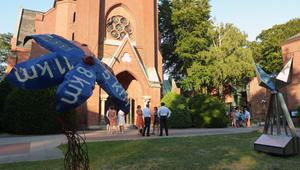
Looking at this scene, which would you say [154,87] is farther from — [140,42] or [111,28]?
[111,28]

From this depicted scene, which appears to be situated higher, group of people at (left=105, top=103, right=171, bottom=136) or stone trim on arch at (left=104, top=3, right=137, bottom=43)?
stone trim on arch at (left=104, top=3, right=137, bottom=43)

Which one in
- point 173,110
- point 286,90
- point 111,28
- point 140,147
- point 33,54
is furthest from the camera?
point 286,90

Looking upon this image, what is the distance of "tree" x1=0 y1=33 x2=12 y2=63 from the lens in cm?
3269

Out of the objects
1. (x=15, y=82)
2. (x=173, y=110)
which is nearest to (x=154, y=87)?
(x=173, y=110)

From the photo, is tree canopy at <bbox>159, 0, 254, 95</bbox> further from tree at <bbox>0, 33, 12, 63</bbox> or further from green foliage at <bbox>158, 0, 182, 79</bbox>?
tree at <bbox>0, 33, 12, 63</bbox>

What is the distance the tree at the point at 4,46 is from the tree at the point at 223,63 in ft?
91.3

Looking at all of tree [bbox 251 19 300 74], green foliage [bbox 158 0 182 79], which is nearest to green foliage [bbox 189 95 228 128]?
green foliage [bbox 158 0 182 79]

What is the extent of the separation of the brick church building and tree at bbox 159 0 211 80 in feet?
16.5

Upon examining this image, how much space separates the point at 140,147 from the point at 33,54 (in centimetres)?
1564

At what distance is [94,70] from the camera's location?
3004mm

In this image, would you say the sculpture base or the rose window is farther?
the rose window

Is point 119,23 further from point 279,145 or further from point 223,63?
point 279,145

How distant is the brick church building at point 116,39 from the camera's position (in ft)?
57.2

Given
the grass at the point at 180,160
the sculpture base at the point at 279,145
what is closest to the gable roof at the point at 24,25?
the grass at the point at 180,160
